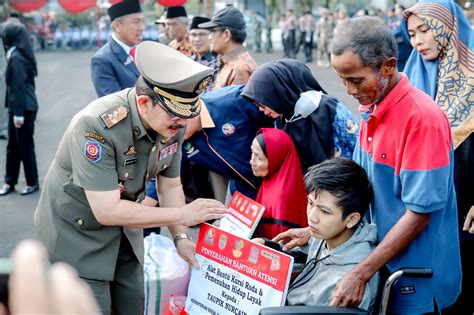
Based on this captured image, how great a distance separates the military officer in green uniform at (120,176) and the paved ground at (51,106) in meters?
2.79

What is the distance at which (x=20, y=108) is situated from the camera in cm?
667

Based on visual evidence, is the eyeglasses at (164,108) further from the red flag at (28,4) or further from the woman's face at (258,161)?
the red flag at (28,4)

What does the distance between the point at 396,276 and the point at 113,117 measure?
3.96 feet

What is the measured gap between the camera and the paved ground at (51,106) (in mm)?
5934

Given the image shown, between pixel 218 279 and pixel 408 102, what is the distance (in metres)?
1.08

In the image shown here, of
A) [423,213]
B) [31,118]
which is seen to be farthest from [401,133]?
[31,118]

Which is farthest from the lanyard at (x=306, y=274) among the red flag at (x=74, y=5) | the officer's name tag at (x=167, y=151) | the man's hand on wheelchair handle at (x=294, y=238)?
the red flag at (x=74, y=5)

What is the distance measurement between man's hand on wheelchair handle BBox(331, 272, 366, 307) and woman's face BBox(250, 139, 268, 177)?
4.14 feet

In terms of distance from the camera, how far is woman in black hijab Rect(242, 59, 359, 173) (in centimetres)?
351

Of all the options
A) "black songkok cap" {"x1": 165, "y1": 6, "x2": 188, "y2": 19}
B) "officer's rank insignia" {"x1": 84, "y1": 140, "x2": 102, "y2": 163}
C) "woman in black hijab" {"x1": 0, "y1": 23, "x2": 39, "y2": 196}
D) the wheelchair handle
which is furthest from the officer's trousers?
"black songkok cap" {"x1": 165, "y1": 6, "x2": 188, "y2": 19}

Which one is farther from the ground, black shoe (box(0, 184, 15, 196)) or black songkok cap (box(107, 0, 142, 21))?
black songkok cap (box(107, 0, 142, 21))

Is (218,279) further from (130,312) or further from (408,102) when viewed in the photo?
(408,102)

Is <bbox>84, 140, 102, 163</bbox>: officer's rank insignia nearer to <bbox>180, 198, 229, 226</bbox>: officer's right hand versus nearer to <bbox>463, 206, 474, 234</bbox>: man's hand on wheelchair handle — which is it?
<bbox>180, 198, 229, 226</bbox>: officer's right hand

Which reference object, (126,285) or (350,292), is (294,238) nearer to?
(350,292)
